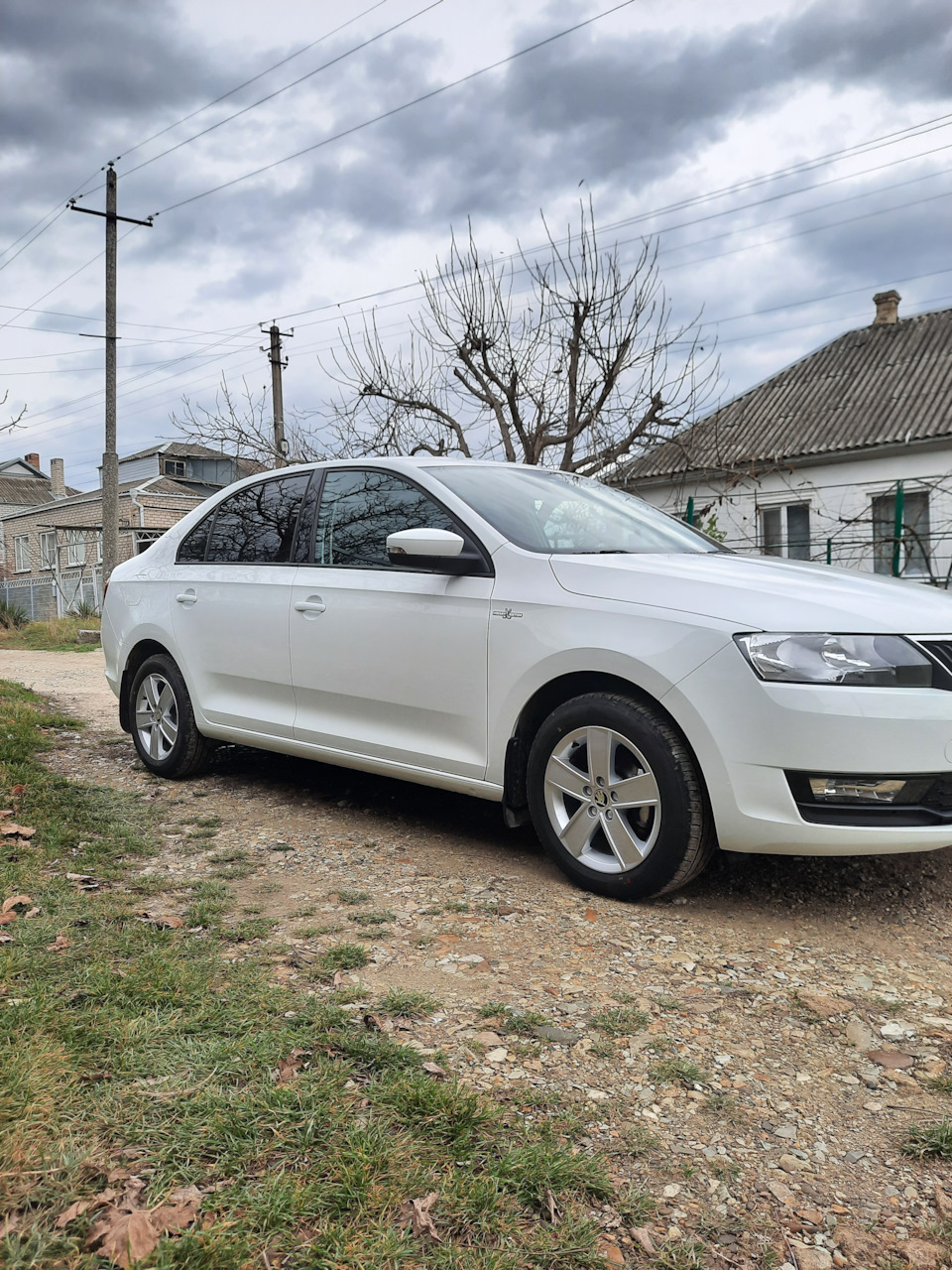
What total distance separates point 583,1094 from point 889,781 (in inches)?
59.9

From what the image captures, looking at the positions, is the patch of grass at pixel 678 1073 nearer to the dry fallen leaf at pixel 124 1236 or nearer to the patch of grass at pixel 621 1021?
the patch of grass at pixel 621 1021

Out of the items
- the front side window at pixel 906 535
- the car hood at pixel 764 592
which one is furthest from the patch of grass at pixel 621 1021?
the front side window at pixel 906 535

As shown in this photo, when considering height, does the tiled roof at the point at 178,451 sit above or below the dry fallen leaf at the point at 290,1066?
above

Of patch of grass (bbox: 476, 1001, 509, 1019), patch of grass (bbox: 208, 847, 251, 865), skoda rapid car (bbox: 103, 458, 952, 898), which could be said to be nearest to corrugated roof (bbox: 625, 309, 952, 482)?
skoda rapid car (bbox: 103, 458, 952, 898)

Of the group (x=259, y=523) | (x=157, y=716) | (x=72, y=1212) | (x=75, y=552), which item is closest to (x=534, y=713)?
(x=259, y=523)

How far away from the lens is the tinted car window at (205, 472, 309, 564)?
Answer: 5078 mm

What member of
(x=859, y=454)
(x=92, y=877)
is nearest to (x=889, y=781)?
(x=92, y=877)

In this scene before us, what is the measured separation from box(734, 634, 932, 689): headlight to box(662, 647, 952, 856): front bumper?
0.03 meters

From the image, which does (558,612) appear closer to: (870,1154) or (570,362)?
(870,1154)

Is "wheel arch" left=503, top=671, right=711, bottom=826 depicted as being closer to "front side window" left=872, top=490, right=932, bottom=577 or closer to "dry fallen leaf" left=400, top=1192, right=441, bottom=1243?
"dry fallen leaf" left=400, top=1192, right=441, bottom=1243

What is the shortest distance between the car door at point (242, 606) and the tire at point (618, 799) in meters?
1.63

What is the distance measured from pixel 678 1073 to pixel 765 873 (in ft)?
5.33

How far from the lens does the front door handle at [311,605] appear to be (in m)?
4.65

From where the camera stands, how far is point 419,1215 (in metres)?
1.80
